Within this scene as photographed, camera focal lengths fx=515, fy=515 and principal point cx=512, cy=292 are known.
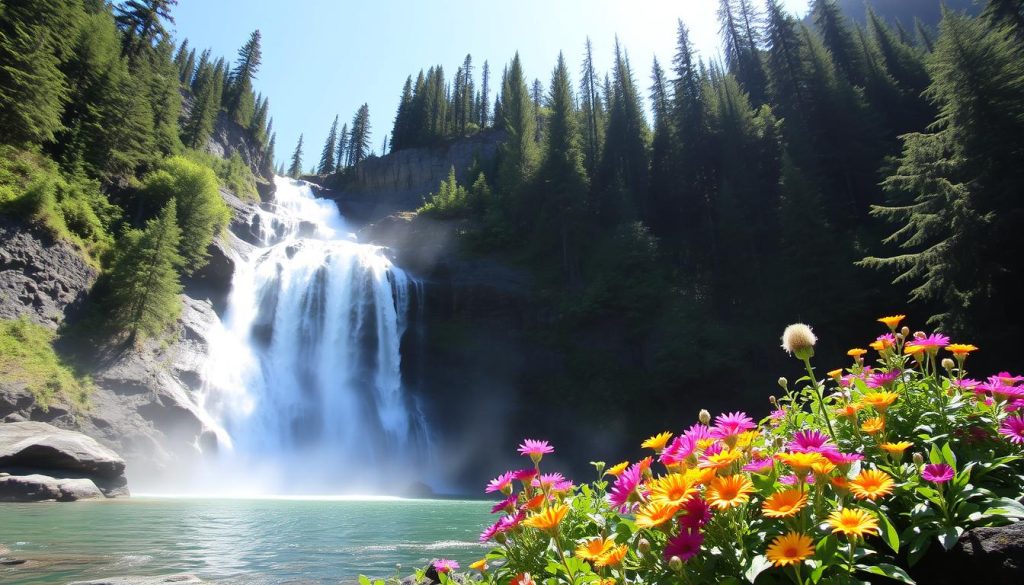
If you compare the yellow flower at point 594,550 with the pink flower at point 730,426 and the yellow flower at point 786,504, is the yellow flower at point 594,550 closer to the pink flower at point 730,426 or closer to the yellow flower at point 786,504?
the yellow flower at point 786,504

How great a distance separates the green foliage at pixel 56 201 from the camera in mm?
19250

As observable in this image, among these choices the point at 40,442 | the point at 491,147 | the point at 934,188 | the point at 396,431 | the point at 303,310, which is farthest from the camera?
the point at 491,147

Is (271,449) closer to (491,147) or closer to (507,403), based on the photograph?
(507,403)

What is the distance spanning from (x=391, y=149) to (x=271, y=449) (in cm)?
4573

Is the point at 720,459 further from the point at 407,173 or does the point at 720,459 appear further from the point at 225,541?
the point at 407,173

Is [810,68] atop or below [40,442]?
atop

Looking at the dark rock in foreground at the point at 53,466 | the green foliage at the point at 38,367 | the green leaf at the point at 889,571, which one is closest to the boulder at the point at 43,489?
the dark rock in foreground at the point at 53,466

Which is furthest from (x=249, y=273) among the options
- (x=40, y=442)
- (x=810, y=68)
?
(x=810, y=68)

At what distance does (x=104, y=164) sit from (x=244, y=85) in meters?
33.1

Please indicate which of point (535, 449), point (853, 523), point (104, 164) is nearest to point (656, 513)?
point (853, 523)

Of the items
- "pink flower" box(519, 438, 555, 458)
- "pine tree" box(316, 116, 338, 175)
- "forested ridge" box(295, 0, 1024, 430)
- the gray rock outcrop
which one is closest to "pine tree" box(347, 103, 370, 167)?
"pine tree" box(316, 116, 338, 175)

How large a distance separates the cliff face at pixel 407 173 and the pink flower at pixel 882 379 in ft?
174

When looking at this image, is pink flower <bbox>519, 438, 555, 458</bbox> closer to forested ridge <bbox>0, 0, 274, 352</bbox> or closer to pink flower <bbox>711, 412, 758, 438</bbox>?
pink flower <bbox>711, 412, 758, 438</bbox>

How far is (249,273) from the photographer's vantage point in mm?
26875
